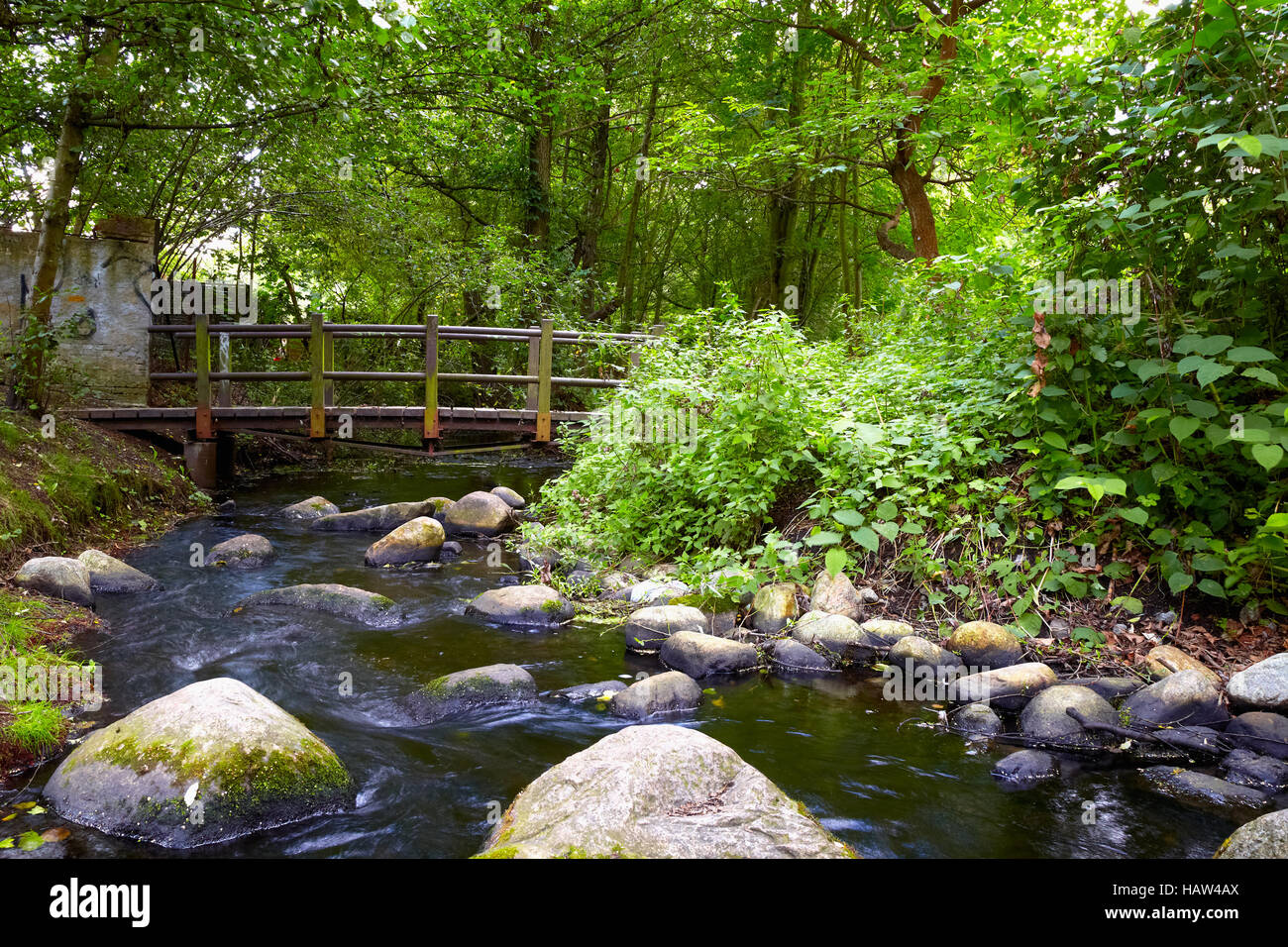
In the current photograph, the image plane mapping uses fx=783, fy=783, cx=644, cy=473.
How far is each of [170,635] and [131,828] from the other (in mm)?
2663

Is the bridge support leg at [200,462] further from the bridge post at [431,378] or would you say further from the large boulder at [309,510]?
the bridge post at [431,378]

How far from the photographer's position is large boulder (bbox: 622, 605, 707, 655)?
18.0ft

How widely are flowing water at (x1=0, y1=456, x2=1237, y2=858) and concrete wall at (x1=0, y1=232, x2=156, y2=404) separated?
3.91 m

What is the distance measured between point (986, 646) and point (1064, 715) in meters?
0.76

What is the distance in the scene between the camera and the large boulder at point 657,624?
549 cm

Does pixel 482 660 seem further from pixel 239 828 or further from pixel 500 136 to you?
pixel 500 136

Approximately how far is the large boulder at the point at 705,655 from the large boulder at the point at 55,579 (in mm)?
4204

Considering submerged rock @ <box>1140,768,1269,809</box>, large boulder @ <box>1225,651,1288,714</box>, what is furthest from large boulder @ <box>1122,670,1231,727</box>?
submerged rock @ <box>1140,768,1269,809</box>

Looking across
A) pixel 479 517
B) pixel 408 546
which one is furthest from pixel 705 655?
pixel 479 517

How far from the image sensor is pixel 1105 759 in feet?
13.0

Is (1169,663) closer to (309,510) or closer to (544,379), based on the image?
(544,379)

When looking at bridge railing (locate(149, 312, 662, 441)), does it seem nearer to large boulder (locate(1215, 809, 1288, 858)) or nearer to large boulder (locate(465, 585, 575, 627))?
large boulder (locate(465, 585, 575, 627))

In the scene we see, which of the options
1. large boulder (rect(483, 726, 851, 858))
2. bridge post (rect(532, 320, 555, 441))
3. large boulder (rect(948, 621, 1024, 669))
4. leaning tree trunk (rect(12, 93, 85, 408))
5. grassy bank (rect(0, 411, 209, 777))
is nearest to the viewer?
large boulder (rect(483, 726, 851, 858))
